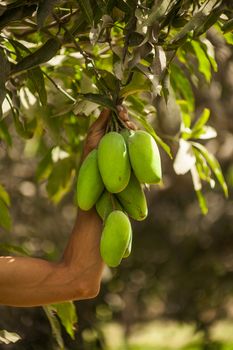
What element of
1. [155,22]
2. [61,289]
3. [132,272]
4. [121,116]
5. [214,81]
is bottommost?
[132,272]

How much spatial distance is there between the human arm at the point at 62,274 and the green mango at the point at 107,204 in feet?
0.23


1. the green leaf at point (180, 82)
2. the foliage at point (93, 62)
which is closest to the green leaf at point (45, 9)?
the foliage at point (93, 62)

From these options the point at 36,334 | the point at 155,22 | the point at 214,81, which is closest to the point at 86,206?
the point at 155,22

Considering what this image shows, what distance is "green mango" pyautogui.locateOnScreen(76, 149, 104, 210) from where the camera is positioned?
64.3 inches

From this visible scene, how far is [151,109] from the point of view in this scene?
2.19 meters

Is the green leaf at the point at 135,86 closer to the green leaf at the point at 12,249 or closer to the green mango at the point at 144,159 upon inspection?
the green mango at the point at 144,159

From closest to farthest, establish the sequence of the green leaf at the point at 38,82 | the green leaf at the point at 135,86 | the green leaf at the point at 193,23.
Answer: the green leaf at the point at 193,23 < the green leaf at the point at 135,86 < the green leaf at the point at 38,82

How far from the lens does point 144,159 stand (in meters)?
1.59

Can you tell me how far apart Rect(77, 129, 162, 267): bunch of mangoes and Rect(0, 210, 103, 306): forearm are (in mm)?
114

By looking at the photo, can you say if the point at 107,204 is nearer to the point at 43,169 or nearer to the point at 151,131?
the point at 151,131

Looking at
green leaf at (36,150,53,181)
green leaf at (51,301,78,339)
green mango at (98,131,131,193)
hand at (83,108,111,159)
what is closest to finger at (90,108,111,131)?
hand at (83,108,111,159)

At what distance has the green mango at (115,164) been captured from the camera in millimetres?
1580

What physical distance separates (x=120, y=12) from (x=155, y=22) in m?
0.17

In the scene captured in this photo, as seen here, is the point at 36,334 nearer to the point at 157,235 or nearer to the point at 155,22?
the point at 155,22
